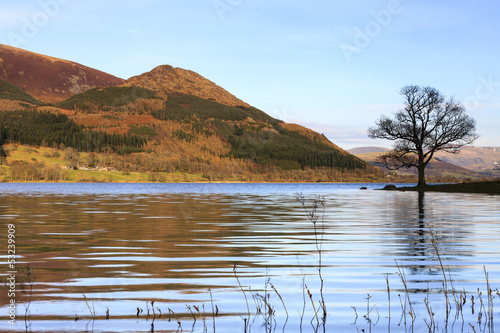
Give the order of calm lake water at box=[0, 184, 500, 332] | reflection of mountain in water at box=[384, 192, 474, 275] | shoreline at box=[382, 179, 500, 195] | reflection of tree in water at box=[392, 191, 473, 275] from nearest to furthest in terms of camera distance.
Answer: calm lake water at box=[0, 184, 500, 332], reflection of tree in water at box=[392, 191, 473, 275], reflection of mountain in water at box=[384, 192, 474, 275], shoreline at box=[382, 179, 500, 195]

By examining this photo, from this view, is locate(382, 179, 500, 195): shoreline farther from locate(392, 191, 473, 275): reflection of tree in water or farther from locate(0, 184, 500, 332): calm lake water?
locate(0, 184, 500, 332): calm lake water

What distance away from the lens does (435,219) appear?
30484mm

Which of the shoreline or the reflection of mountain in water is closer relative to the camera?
the reflection of mountain in water

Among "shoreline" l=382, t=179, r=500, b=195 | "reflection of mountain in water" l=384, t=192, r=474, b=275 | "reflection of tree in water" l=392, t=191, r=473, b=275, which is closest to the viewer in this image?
"reflection of tree in water" l=392, t=191, r=473, b=275

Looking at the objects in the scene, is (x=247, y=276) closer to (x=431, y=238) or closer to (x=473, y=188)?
(x=431, y=238)

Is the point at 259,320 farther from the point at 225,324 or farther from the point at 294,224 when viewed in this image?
the point at 294,224

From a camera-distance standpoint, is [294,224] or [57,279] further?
[294,224]

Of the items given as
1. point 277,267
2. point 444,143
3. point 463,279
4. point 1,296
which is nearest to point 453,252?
point 463,279

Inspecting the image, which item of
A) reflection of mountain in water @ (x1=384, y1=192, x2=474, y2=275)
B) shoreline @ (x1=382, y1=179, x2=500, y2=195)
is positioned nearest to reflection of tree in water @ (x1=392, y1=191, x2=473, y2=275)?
reflection of mountain in water @ (x1=384, y1=192, x2=474, y2=275)

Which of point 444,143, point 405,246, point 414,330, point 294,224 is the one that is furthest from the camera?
point 444,143

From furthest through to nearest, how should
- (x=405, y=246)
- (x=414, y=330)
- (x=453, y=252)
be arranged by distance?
(x=405, y=246) → (x=453, y=252) → (x=414, y=330)

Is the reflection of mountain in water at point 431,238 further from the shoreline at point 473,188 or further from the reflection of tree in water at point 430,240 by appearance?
the shoreline at point 473,188

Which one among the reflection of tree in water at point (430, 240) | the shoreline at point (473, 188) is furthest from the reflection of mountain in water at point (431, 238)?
the shoreline at point (473, 188)

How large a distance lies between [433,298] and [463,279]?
265cm
